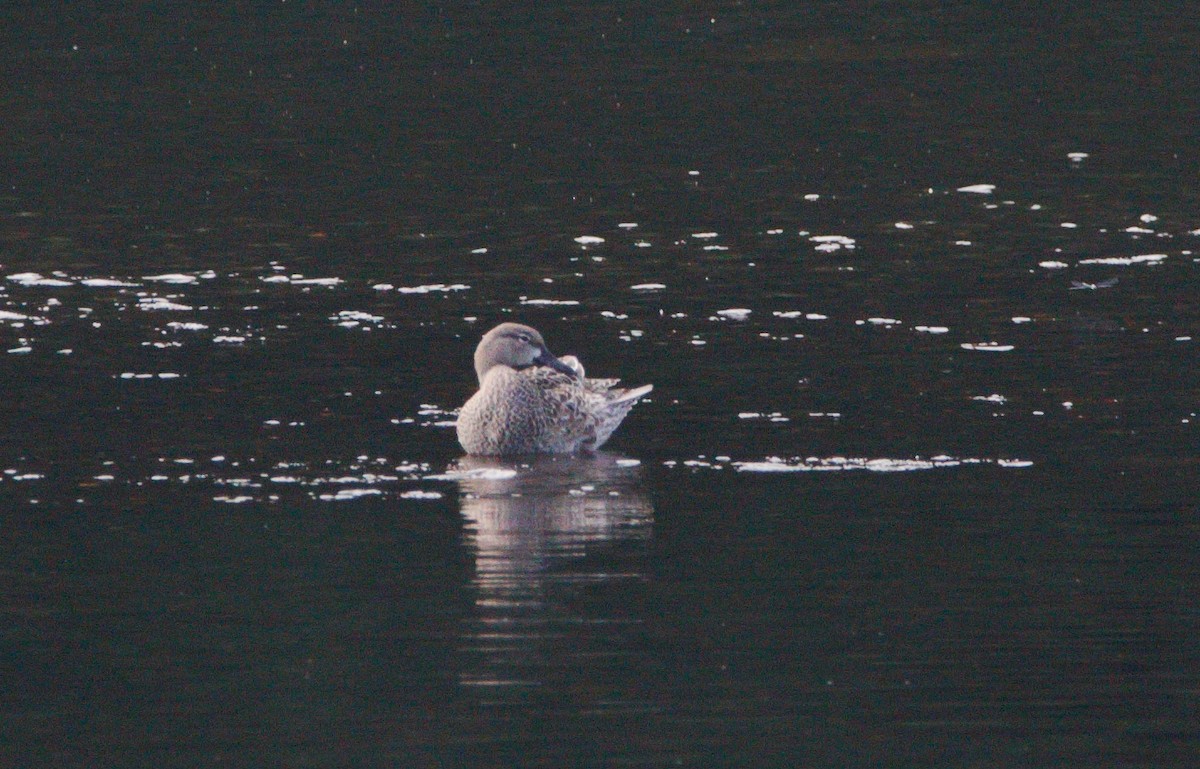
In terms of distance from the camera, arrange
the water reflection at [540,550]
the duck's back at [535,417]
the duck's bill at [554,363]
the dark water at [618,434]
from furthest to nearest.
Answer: the duck's bill at [554,363], the duck's back at [535,417], the water reflection at [540,550], the dark water at [618,434]

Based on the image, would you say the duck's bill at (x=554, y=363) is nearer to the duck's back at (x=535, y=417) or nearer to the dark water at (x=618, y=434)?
the duck's back at (x=535, y=417)

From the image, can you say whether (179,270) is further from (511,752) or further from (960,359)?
(511,752)

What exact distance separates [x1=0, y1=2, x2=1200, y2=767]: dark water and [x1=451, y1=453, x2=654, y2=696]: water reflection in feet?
0.12

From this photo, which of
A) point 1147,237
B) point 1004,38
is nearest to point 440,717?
point 1147,237

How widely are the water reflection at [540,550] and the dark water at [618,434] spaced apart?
0.04 m

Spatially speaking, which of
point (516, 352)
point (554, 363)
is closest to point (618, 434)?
point (554, 363)

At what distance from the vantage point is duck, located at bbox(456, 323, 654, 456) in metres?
15.8

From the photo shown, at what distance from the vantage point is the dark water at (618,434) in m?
10.7

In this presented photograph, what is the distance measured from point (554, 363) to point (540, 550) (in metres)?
3.68

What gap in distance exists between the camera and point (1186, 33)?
38.6m

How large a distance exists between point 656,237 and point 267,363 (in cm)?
614

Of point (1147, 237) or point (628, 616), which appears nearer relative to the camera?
point (628, 616)

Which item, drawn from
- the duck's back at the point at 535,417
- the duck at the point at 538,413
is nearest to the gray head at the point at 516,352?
the duck at the point at 538,413

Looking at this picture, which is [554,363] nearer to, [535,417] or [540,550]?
[535,417]
